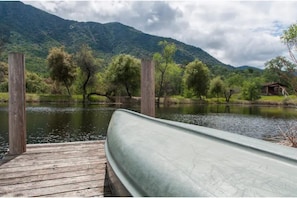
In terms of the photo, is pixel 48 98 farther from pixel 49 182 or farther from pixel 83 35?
pixel 83 35

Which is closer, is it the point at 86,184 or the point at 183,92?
the point at 86,184

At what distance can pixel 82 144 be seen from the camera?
14.3 ft

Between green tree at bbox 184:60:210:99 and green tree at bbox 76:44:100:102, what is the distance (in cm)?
1418

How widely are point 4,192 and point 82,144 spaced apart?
1.96 meters

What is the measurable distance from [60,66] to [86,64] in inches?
131

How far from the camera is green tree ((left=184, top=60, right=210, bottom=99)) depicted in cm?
3934

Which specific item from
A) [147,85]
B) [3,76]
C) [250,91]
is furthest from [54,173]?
[250,91]

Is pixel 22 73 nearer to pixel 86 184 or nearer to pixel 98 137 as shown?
pixel 86 184

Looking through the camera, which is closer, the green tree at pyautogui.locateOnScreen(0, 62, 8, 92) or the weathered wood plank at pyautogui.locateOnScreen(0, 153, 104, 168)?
the weathered wood plank at pyautogui.locateOnScreen(0, 153, 104, 168)

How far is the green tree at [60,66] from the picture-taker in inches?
1303

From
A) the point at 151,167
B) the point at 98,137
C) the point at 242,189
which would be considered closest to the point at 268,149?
the point at 242,189

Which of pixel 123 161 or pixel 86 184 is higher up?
pixel 123 161

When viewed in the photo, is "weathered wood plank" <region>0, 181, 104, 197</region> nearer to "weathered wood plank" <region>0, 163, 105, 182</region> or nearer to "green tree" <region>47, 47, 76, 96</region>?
"weathered wood plank" <region>0, 163, 105, 182</region>

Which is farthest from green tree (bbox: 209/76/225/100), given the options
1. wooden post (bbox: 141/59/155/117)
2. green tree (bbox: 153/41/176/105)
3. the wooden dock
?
the wooden dock
